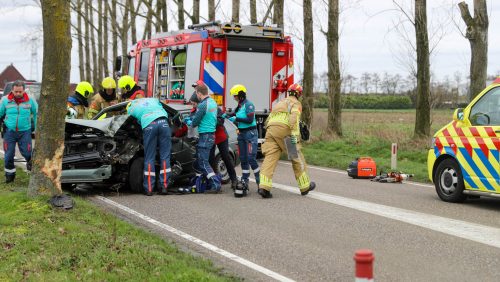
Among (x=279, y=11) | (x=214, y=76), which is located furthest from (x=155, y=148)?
(x=279, y=11)

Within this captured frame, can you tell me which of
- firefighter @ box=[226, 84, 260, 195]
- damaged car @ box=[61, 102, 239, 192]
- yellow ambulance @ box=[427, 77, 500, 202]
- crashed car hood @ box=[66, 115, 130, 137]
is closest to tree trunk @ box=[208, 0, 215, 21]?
damaged car @ box=[61, 102, 239, 192]

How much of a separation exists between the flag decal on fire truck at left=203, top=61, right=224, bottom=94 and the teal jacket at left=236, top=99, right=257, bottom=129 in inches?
207

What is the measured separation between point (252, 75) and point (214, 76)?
1.12 m

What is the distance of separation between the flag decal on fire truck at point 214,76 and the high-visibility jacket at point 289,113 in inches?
228

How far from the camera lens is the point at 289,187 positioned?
496 inches

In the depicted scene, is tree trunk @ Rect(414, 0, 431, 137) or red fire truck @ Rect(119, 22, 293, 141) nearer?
red fire truck @ Rect(119, 22, 293, 141)

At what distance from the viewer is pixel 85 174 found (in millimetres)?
11016

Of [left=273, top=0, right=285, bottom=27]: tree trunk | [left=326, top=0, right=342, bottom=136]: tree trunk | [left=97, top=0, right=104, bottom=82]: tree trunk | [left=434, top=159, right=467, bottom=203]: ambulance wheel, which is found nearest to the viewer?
[left=434, top=159, right=467, bottom=203]: ambulance wheel

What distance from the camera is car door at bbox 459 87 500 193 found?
9.85 metres

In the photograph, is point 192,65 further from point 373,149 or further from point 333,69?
point 333,69

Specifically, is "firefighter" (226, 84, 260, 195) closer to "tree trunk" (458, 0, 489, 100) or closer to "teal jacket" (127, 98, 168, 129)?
"teal jacket" (127, 98, 168, 129)

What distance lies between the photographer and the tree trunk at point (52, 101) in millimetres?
9469

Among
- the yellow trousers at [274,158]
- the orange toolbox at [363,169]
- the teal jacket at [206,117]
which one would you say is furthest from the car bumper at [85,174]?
the orange toolbox at [363,169]

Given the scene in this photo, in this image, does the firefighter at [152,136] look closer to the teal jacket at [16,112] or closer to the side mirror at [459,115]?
the teal jacket at [16,112]
